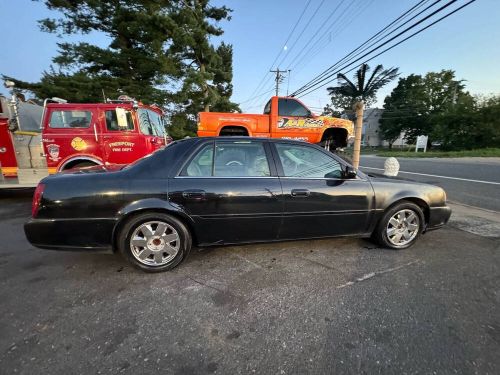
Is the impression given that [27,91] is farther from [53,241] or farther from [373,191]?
[373,191]

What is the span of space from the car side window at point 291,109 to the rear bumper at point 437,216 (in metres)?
5.02

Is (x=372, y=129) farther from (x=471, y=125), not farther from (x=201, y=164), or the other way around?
(x=201, y=164)

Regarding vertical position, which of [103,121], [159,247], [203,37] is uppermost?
[203,37]

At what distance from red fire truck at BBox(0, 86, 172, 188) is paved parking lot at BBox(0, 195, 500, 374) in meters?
2.73

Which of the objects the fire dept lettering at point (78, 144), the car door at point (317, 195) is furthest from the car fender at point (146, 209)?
the fire dept lettering at point (78, 144)

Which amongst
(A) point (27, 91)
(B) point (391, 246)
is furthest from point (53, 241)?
(A) point (27, 91)

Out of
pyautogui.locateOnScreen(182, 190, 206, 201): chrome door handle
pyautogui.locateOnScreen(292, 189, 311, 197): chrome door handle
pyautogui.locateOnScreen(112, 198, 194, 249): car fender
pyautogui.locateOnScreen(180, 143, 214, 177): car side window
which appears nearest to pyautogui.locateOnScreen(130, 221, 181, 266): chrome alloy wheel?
pyautogui.locateOnScreen(112, 198, 194, 249): car fender

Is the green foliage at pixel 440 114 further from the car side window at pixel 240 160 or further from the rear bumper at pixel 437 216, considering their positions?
the car side window at pixel 240 160

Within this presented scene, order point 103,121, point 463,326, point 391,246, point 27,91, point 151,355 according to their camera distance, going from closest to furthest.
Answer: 1. point 151,355
2. point 463,326
3. point 391,246
4. point 103,121
5. point 27,91

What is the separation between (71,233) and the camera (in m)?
2.49

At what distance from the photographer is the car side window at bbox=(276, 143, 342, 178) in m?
2.91

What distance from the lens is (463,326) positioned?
190cm

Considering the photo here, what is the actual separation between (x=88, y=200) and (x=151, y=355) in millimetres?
1652

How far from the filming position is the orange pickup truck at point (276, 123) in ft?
23.7
